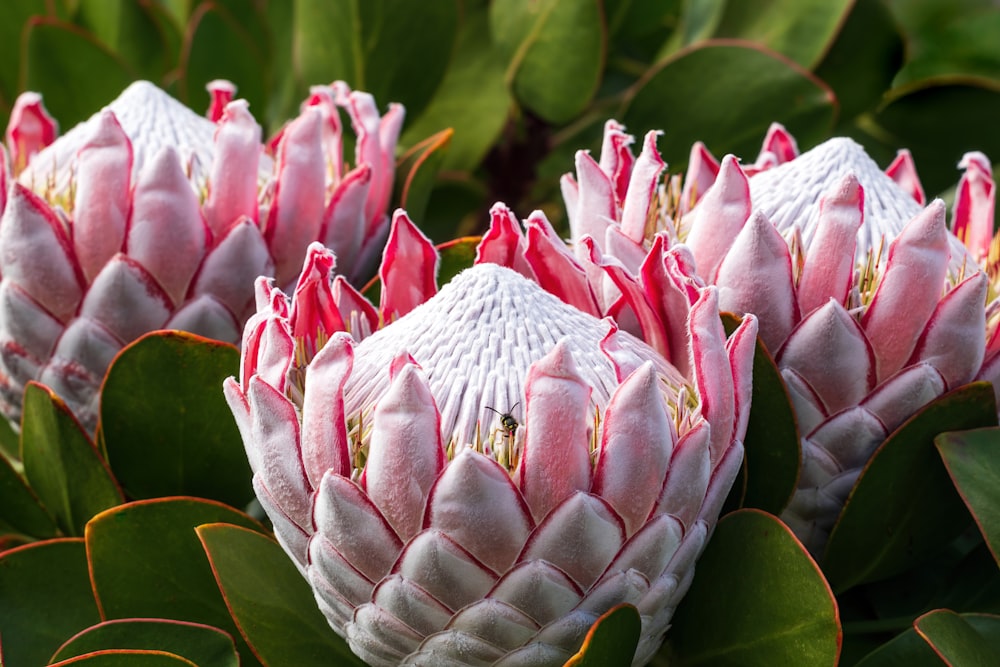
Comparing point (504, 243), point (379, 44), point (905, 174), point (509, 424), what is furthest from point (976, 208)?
point (379, 44)

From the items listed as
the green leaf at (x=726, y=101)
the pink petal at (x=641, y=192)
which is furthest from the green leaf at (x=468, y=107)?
the pink petal at (x=641, y=192)

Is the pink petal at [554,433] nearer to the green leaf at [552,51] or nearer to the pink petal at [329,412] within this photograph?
the pink petal at [329,412]

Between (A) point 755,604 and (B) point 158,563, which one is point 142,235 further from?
(A) point 755,604

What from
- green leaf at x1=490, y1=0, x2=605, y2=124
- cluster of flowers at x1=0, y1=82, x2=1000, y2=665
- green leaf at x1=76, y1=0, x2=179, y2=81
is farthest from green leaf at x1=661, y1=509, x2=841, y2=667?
green leaf at x1=76, y1=0, x2=179, y2=81

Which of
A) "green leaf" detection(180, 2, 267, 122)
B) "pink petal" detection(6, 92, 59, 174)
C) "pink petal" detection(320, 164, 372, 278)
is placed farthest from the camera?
"green leaf" detection(180, 2, 267, 122)

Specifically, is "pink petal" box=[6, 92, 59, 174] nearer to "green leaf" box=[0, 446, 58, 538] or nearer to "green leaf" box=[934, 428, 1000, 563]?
"green leaf" box=[0, 446, 58, 538]

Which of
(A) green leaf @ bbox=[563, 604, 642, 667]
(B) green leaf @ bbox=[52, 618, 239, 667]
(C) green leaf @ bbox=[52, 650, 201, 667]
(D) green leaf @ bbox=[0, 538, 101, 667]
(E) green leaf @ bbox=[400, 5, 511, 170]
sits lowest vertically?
(D) green leaf @ bbox=[0, 538, 101, 667]

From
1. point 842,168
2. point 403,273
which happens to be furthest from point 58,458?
point 842,168
